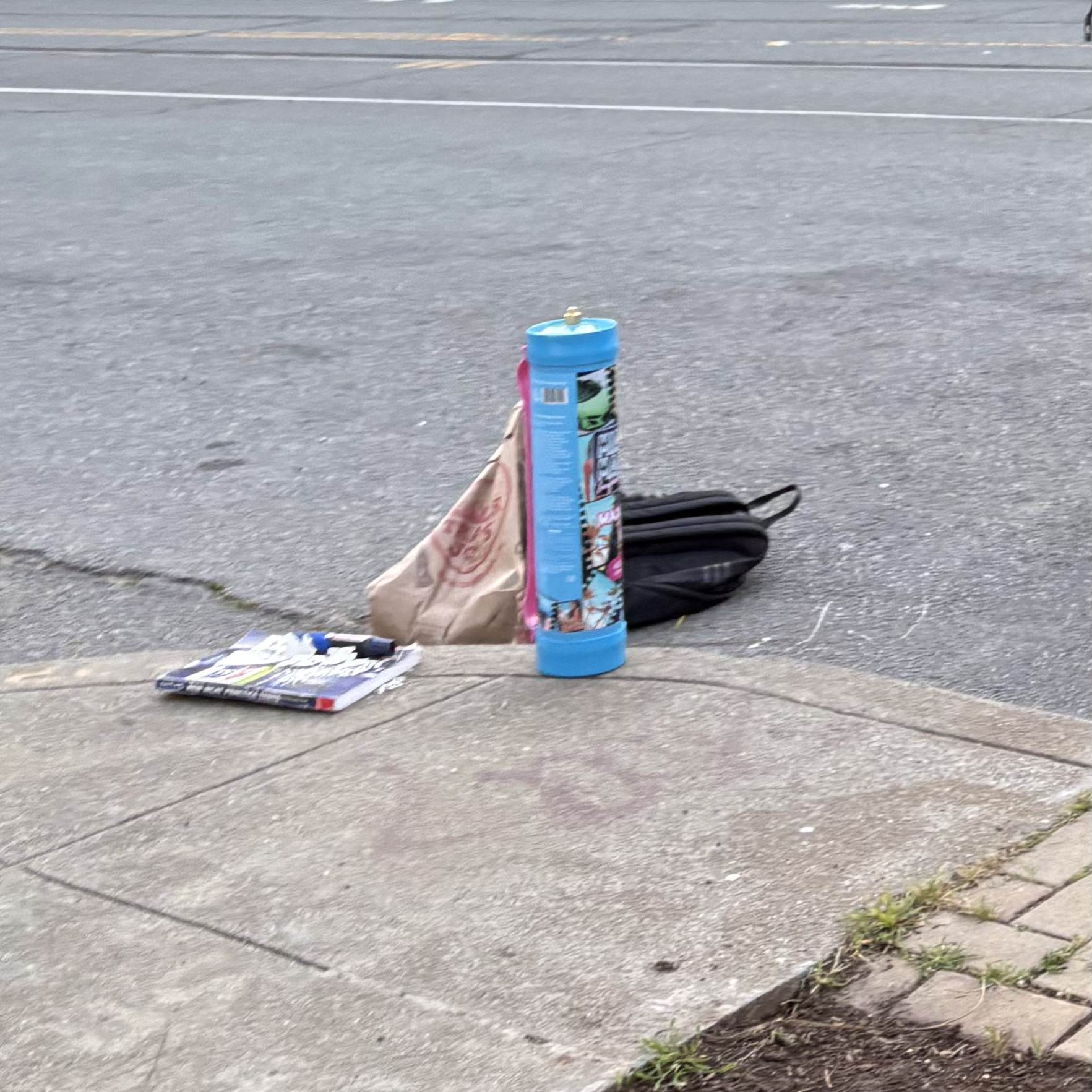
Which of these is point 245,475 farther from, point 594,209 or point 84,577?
point 594,209

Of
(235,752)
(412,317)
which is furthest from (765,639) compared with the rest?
(412,317)

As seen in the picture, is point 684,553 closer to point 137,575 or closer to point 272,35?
point 137,575

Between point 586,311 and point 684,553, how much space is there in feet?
10.6

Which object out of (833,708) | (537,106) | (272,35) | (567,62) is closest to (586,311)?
(833,708)

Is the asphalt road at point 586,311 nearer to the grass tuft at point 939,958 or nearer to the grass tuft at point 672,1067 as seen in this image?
the grass tuft at point 939,958

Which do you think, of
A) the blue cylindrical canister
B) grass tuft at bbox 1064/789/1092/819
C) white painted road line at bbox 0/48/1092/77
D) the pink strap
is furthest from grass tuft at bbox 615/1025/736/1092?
white painted road line at bbox 0/48/1092/77

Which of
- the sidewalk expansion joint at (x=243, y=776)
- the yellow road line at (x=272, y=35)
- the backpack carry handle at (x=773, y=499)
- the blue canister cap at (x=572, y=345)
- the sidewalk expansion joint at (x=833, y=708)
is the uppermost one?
the yellow road line at (x=272, y=35)

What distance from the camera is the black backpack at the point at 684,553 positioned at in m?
4.87

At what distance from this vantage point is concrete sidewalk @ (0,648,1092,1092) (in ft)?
9.73

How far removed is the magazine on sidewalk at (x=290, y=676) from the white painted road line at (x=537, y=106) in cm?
893

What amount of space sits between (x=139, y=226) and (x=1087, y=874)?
27.4 feet

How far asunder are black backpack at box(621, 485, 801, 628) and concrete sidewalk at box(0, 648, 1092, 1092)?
348mm

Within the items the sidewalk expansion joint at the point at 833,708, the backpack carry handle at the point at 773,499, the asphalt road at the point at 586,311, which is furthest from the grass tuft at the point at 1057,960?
the backpack carry handle at the point at 773,499

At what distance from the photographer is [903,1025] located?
2.90m
